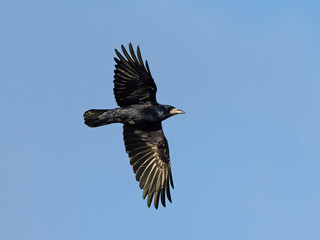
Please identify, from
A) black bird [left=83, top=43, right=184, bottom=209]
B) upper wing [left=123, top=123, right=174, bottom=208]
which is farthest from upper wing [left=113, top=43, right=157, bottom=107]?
upper wing [left=123, top=123, right=174, bottom=208]

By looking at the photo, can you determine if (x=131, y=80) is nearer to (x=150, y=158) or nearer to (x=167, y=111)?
(x=167, y=111)

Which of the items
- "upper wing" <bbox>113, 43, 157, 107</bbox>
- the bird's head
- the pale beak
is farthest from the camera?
the pale beak

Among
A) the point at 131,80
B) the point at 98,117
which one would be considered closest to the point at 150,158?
the point at 98,117

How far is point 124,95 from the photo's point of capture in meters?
22.7

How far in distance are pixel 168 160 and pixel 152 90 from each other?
273 cm

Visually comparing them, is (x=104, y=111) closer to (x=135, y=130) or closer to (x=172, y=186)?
(x=135, y=130)

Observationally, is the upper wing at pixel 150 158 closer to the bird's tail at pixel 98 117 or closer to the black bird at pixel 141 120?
the black bird at pixel 141 120

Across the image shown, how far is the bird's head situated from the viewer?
23062 mm

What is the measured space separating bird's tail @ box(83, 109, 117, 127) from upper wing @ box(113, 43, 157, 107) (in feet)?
1.69

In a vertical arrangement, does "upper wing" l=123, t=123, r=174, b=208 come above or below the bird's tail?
below

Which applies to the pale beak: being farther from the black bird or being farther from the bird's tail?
the bird's tail

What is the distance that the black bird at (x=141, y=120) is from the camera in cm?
2245

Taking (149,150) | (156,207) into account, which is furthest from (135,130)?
(156,207)

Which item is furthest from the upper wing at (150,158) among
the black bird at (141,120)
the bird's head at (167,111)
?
the bird's head at (167,111)
